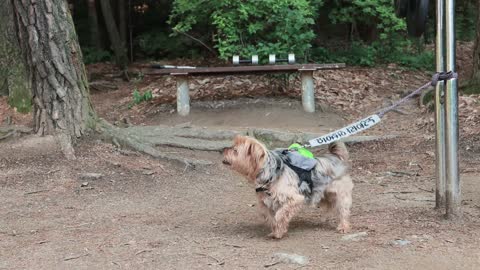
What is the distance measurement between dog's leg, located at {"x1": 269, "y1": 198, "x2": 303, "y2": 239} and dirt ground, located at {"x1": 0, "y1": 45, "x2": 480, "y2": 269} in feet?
0.28

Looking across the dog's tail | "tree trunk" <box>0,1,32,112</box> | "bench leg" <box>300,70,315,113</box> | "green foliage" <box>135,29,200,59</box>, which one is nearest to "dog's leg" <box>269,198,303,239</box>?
the dog's tail

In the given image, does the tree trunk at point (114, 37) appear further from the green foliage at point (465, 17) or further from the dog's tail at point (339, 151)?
the dog's tail at point (339, 151)

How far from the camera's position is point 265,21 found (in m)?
12.0

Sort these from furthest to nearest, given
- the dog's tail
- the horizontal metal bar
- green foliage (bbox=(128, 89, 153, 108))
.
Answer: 1. green foliage (bbox=(128, 89, 153, 108))
2. the horizontal metal bar
3. the dog's tail

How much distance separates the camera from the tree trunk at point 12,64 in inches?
368

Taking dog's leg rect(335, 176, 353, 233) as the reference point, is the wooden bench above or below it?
above

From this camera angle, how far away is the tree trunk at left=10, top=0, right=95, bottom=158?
7125mm

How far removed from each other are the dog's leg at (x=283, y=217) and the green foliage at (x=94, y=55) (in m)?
15.4

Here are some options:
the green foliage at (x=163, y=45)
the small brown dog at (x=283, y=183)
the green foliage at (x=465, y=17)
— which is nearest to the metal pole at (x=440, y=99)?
the small brown dog at (x=283, y=183)

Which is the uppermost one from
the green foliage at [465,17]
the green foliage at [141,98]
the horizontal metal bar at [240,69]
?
the green foliage at [465,17]

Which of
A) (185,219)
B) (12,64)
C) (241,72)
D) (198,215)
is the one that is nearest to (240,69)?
(241,72)

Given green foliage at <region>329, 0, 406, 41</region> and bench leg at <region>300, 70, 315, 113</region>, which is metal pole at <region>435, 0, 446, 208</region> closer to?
bench leg at <region>300, 70, 315, 113</region>

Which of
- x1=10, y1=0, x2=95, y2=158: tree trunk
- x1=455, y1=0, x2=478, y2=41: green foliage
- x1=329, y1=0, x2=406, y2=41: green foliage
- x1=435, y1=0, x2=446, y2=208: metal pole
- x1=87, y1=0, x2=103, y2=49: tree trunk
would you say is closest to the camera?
x1=435, y1=0, x2=446, y2=208: metal pole

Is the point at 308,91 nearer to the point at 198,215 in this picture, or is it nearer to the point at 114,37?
the point at 198,215
